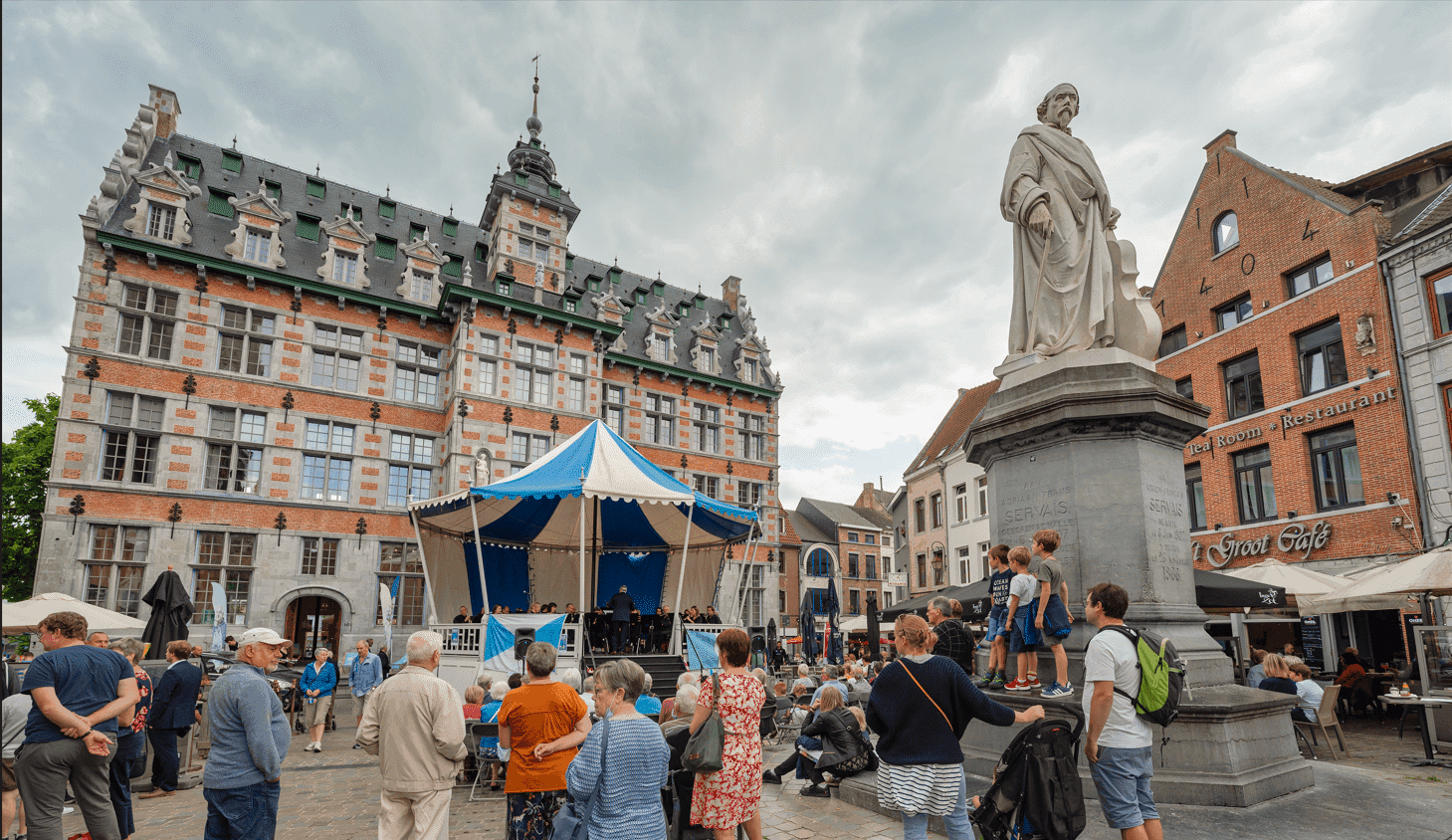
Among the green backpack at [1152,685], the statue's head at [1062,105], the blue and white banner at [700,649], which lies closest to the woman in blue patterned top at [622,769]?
the green backpack at [1152,685]

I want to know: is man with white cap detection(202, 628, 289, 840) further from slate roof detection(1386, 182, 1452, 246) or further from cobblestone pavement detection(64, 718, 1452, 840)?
slate roof detection(1386, 182, 1452, 246)

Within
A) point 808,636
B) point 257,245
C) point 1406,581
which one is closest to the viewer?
point 1406,581

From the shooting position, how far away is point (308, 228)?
2478cm

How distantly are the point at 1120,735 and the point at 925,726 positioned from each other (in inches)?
45.7

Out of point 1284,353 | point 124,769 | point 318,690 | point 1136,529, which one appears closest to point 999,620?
point 1136,529

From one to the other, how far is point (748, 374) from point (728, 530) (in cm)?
1733

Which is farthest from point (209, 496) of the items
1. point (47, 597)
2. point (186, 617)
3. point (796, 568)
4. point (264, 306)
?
point (796, 568)

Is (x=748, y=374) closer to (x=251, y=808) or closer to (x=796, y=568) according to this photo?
(x=796, y=568)

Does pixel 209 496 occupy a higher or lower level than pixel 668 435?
lower

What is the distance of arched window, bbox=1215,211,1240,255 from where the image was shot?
63.3 ft

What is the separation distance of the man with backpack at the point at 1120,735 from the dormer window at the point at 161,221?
81.6ft

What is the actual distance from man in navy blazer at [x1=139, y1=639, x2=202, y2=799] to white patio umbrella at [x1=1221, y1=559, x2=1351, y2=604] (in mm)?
13305

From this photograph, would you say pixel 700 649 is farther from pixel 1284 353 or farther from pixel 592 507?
pixel 1284 353

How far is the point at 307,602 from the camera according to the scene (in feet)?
74.6
